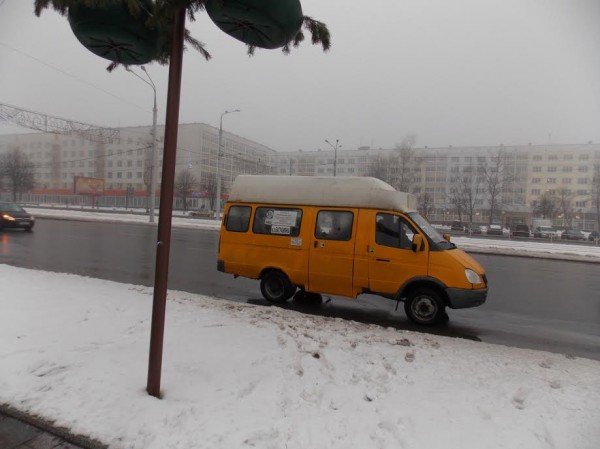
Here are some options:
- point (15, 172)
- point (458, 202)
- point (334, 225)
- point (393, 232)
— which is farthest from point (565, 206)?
point (15, 172)

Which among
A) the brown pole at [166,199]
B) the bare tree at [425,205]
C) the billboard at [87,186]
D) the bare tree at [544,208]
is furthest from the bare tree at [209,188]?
the brown pole at [166,199]

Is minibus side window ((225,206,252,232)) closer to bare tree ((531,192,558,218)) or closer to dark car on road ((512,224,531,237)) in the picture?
dark car on road ((512,224,531,237))

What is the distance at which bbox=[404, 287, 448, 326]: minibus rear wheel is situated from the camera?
6770 mm

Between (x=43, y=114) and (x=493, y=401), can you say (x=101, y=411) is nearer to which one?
(x=493, y=401)

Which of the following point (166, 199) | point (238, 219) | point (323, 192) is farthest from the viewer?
point (238, 219)

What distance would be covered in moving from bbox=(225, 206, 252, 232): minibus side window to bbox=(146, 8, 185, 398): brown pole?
484 cm

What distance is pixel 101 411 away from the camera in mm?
3199

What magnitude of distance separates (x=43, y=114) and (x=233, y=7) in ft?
127

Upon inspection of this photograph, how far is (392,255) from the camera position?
6.89m

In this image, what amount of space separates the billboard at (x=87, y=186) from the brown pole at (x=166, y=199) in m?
69.6

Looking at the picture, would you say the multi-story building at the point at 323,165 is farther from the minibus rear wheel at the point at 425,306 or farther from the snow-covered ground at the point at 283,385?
the snow-covered ground at the point at 283,385

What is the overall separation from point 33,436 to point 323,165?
321 ft

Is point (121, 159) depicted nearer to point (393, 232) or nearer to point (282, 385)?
point (393, 232)

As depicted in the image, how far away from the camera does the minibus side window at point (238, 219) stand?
826 centimetres
